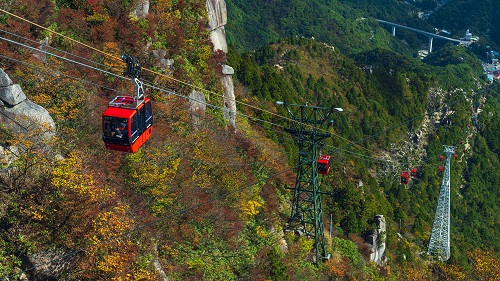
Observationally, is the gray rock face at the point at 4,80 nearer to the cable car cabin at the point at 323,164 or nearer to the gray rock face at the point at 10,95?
the gray rock face at the point at 10,95

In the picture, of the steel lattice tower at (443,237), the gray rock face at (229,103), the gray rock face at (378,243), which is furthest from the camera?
the steel lattice tower at (443,237)

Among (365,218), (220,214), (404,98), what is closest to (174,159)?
(220,214)

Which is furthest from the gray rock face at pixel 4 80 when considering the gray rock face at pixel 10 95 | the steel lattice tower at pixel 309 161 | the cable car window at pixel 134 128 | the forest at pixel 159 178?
the steel lattice tower at pixel 309 161

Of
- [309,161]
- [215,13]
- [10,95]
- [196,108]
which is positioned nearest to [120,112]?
[10,95]

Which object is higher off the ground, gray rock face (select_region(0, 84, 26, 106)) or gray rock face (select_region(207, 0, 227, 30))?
gray rock face (select_region(0, 84, 26, 106))

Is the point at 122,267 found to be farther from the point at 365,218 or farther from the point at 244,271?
the point at 365,218

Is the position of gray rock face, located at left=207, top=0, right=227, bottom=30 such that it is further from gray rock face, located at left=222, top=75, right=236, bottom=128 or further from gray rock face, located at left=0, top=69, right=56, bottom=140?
gray rock face, located at left=0, top=69, right=56, bottom=140

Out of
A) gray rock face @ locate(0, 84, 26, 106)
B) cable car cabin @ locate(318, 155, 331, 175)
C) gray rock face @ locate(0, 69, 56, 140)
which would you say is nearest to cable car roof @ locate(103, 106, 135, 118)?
gray rock face @ locate(0, 69, 56, 140)
